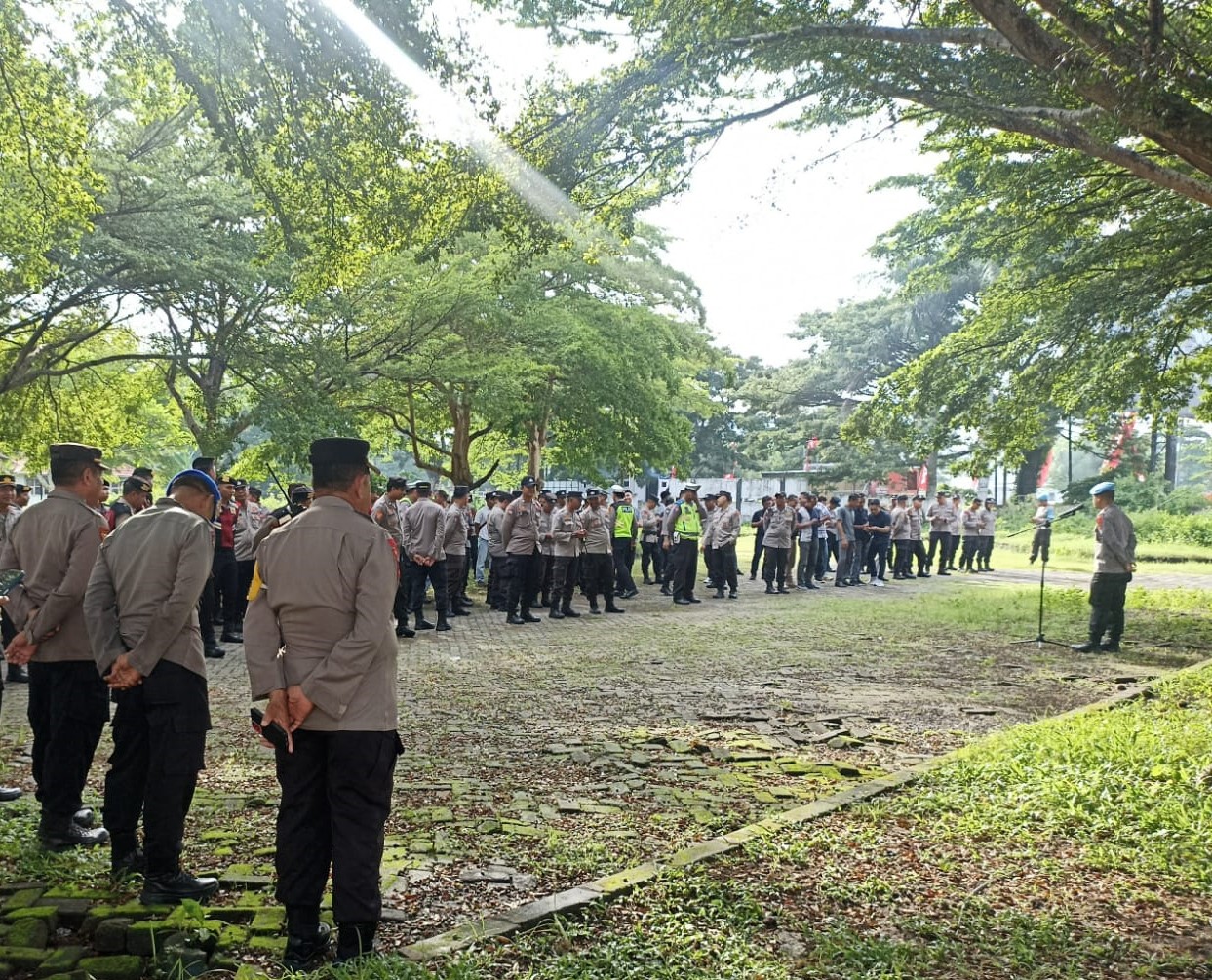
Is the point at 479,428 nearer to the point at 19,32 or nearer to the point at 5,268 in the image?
the point at 5,268

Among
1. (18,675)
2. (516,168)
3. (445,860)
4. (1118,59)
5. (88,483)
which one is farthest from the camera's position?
Result: (18,675)

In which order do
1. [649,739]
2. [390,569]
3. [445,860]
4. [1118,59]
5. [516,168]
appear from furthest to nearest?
[516,168], [649,739], [1118,59], [445,860], [390,569]

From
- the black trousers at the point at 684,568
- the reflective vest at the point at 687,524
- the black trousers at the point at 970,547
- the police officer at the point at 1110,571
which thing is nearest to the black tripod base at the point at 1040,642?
the police officer at the point at 1110,571

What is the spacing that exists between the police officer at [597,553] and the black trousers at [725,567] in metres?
3.21

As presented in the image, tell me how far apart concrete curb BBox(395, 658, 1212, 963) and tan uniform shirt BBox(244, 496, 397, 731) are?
0.87 m

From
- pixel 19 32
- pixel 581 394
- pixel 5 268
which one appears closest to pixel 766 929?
pixel 19 32

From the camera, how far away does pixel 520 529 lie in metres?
15.3

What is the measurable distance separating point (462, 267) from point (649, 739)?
47.8ft

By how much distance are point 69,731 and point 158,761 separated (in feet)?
3.45

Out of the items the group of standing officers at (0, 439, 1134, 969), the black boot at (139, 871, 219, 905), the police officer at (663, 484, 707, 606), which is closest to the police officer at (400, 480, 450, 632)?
the police officer at (663, 484, 707, 606)

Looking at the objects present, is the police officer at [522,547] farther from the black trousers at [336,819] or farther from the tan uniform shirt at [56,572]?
the black trousers at [336,819]

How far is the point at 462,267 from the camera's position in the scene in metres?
20.2

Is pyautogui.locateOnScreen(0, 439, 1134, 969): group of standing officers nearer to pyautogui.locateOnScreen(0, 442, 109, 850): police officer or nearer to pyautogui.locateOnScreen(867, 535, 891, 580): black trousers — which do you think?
pyautogui.locateOnScreen(0, 442, 109, 850): police officer

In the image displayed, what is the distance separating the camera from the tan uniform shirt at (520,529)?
596 inches
